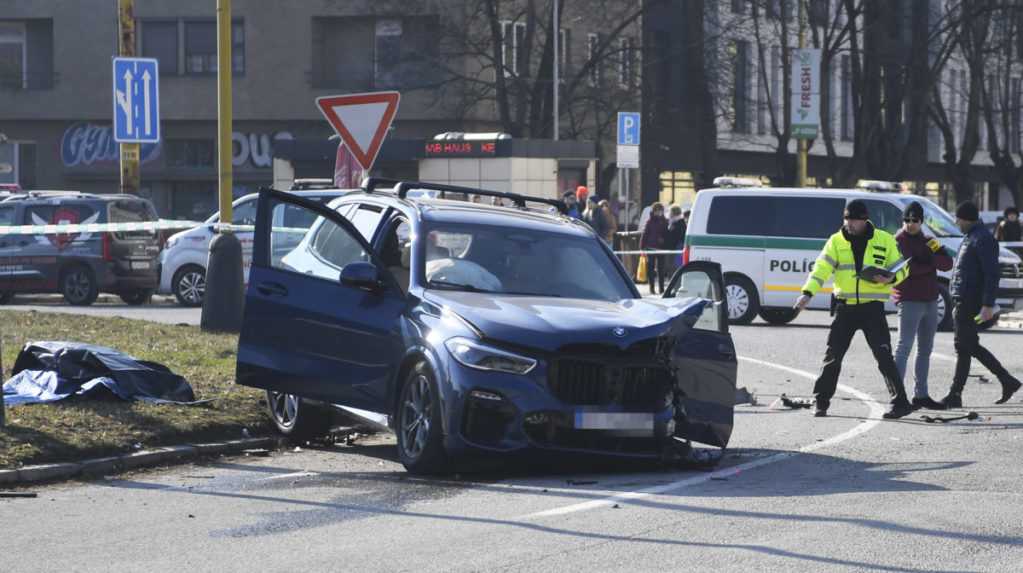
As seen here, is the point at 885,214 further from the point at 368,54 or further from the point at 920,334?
the point at 368,54

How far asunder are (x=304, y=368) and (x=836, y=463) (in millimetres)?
3487

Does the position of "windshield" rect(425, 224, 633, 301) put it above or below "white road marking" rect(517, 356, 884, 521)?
above

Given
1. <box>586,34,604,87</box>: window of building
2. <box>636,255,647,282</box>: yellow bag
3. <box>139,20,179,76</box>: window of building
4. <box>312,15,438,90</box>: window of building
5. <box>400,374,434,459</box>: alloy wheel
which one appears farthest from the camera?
<box>139,20,179,76</box>: window of building

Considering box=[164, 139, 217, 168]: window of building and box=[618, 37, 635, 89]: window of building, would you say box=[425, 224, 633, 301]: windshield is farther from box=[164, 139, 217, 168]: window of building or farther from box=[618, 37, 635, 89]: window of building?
box=[164, 139, 217, 168]: window of building

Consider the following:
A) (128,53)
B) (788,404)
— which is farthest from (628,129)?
(788,404)

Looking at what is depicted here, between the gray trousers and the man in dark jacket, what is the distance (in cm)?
39

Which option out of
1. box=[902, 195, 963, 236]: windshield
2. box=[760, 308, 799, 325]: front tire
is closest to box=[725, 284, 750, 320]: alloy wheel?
box=[760, 308, 799, 325]: front tire

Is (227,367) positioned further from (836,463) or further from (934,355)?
(934,355)

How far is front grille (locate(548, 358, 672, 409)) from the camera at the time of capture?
400 inches

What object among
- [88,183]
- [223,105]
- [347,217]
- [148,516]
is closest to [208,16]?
[88,183]

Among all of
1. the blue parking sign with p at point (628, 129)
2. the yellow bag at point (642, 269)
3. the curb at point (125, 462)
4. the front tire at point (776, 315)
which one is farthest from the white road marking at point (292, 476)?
the yellow bag at point (642, 269)

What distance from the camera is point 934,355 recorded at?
20547mm

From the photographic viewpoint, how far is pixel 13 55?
2163 inches

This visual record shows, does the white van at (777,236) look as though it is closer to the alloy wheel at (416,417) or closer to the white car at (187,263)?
the white car at (187,263)
